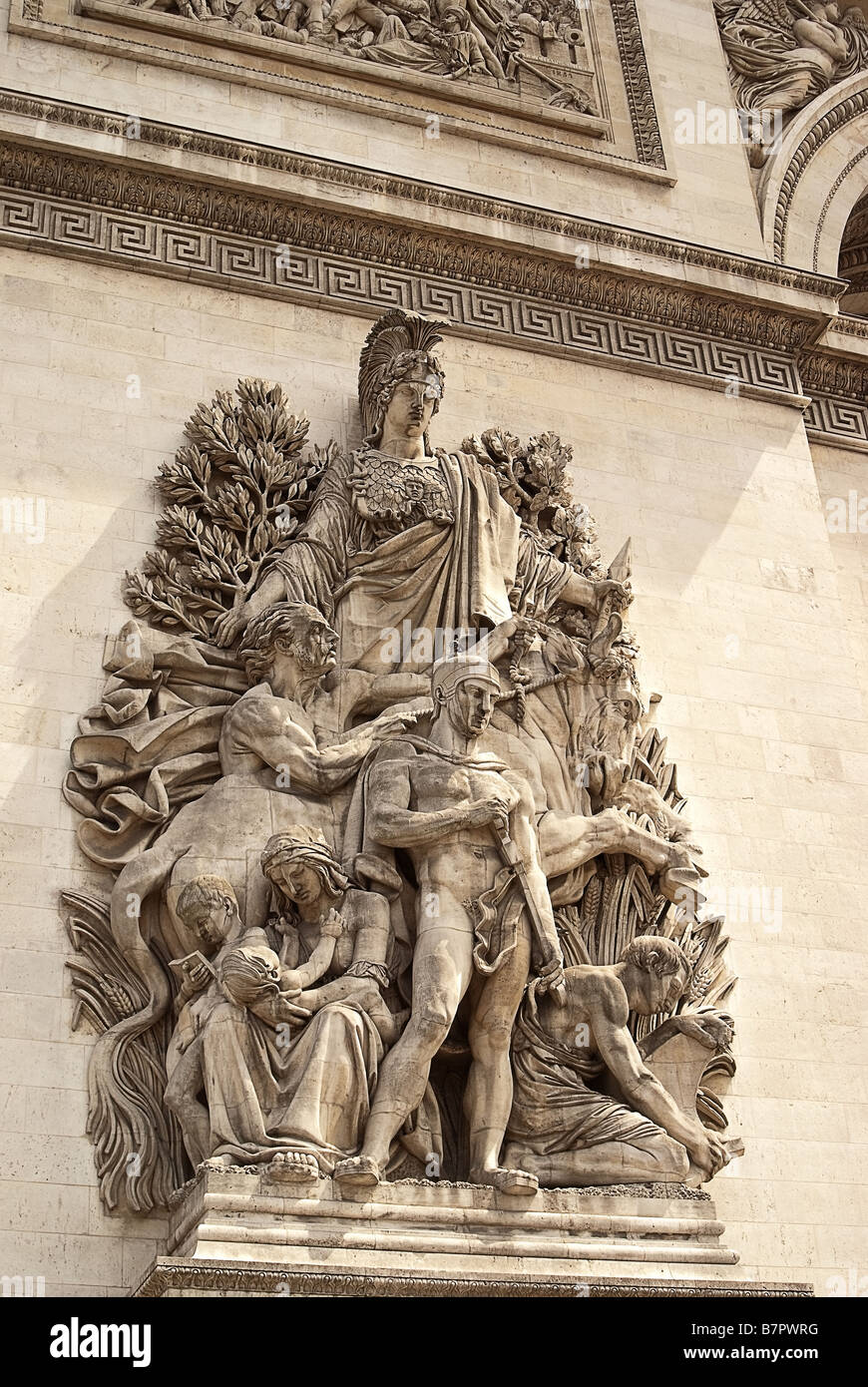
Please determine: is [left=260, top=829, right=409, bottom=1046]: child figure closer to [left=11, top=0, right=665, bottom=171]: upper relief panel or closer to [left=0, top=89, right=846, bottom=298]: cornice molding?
[left=0, top=89, right=846, bottom=298]: cornice molding

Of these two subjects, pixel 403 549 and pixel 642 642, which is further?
pixel 642 642

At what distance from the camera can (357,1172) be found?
634 centimetres

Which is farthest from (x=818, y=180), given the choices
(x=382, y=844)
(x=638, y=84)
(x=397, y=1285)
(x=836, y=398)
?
(x=397, y=1285)

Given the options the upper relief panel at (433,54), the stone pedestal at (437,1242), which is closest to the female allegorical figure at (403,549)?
the upper relief panel at (433,54)

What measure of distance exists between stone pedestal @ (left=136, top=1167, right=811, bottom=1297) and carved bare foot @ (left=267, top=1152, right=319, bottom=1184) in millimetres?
22

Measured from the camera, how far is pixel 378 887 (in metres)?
7.26

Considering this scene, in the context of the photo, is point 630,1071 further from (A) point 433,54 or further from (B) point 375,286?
(A) point 433,54

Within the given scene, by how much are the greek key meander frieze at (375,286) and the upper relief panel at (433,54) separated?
1.01m

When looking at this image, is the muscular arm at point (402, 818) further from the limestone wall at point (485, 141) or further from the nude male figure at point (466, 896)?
the limestone wall at point (485, 141)

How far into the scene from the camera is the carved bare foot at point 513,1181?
21.6ft

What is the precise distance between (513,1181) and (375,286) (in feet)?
15.7

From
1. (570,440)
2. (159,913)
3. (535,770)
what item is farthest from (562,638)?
(159,913)

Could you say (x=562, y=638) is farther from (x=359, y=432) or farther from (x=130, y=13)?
(x=130, y=13)

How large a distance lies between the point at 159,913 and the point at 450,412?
326 cm
